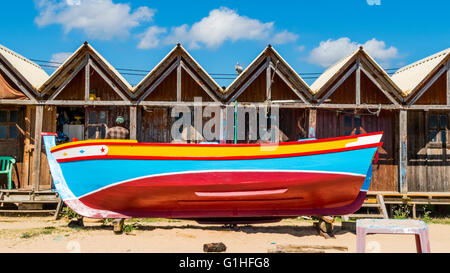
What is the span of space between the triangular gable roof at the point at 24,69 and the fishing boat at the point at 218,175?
394 cm

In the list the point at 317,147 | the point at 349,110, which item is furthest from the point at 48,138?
the point at 349,110

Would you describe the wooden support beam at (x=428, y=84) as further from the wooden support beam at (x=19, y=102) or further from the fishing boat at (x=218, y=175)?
the wooden support beam at (x=19, y=102)

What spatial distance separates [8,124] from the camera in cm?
1127

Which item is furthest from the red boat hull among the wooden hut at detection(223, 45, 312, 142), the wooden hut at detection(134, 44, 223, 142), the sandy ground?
the wooden hut at detection(134, 44, 223, 142)

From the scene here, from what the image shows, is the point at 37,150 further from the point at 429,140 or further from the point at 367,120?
the point at 429,140

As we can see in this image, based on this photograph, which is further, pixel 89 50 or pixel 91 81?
pixel 91 81

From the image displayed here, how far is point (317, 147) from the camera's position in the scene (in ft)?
22.9

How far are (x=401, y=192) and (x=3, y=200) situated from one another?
1180 cm

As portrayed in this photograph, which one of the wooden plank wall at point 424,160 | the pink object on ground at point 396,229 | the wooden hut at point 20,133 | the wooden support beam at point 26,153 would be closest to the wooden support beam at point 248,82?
the wooden plank wall at point 424,160

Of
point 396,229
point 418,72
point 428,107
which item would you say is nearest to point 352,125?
point 428,107

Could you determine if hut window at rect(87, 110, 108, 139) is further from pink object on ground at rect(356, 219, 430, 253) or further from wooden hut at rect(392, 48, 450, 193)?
wooden hut at rect(392, 48, 450, 193)

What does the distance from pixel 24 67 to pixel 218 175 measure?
838cm

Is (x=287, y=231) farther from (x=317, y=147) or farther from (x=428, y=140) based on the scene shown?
(x=428, y=140)

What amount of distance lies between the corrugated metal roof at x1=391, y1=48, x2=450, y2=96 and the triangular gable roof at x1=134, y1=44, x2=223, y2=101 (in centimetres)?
595
